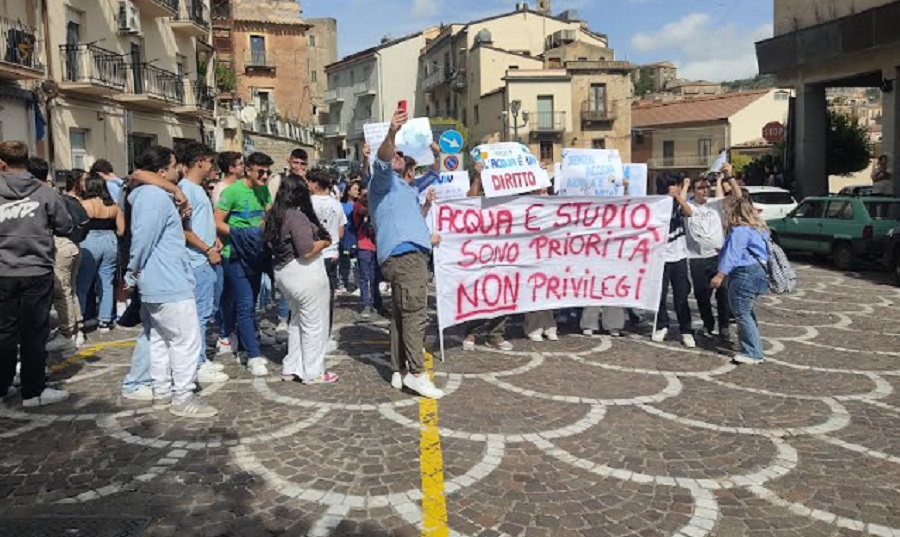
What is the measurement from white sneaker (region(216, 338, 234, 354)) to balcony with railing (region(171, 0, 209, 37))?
73.9 feet

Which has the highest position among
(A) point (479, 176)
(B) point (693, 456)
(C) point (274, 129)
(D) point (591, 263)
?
(C) point (274, 129)

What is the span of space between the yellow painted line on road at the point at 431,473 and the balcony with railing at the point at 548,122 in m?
49.3

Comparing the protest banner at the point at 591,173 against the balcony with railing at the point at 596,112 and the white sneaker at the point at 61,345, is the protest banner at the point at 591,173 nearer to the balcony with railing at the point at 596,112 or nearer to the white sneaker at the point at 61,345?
the white sneaker at the point at 61,345

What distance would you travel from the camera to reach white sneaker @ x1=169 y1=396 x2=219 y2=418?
5.29 meters

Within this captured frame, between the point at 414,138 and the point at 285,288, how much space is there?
264 cm

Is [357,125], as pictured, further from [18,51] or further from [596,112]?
[18,51]

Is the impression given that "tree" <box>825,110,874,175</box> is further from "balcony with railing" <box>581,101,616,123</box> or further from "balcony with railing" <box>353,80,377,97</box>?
"balcony with railing" <box>353,80,377,97</box>

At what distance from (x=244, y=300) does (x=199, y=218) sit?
849 millimetres

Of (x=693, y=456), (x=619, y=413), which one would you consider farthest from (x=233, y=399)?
(x=693, y=456)

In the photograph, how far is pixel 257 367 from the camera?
21.4 feet

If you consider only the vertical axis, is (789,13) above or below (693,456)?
above

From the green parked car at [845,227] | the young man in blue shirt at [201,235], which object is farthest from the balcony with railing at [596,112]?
the young man in blue shirt at [201,235]

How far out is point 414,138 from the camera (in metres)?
7.82

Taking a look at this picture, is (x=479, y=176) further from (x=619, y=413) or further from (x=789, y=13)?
(x=789, y=13)
